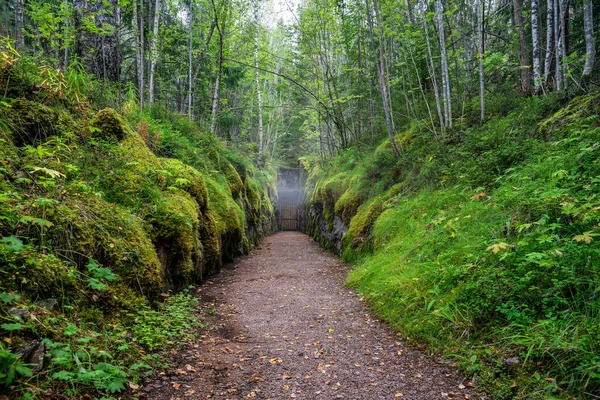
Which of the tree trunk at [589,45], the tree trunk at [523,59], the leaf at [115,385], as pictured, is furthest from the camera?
the tree trunk at [523,59]

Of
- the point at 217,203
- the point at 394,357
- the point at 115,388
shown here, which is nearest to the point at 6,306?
the point at 115,388

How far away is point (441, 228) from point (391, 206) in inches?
104

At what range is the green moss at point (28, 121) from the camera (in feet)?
11.8

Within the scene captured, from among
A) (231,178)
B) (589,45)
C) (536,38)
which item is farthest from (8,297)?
(536,38)

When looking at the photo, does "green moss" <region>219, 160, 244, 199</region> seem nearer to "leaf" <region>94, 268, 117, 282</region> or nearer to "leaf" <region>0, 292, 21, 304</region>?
"leaf" <region>94, 268, 117, 282</region>

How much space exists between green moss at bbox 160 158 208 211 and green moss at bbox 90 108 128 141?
1055 millimetres

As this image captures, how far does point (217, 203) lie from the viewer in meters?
7.96

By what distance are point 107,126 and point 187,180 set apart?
1553mm

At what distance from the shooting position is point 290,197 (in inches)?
1071

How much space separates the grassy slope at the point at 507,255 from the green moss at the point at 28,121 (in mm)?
5365

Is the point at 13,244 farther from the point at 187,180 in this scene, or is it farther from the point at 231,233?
the point at 231,233

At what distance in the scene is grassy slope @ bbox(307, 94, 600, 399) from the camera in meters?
2.44

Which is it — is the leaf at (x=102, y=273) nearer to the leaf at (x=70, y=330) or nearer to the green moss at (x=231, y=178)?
the leaf at (x=70, y=330)

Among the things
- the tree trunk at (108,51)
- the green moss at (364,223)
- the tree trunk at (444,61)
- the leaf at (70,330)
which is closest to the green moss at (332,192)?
the green moss at (364,223)
